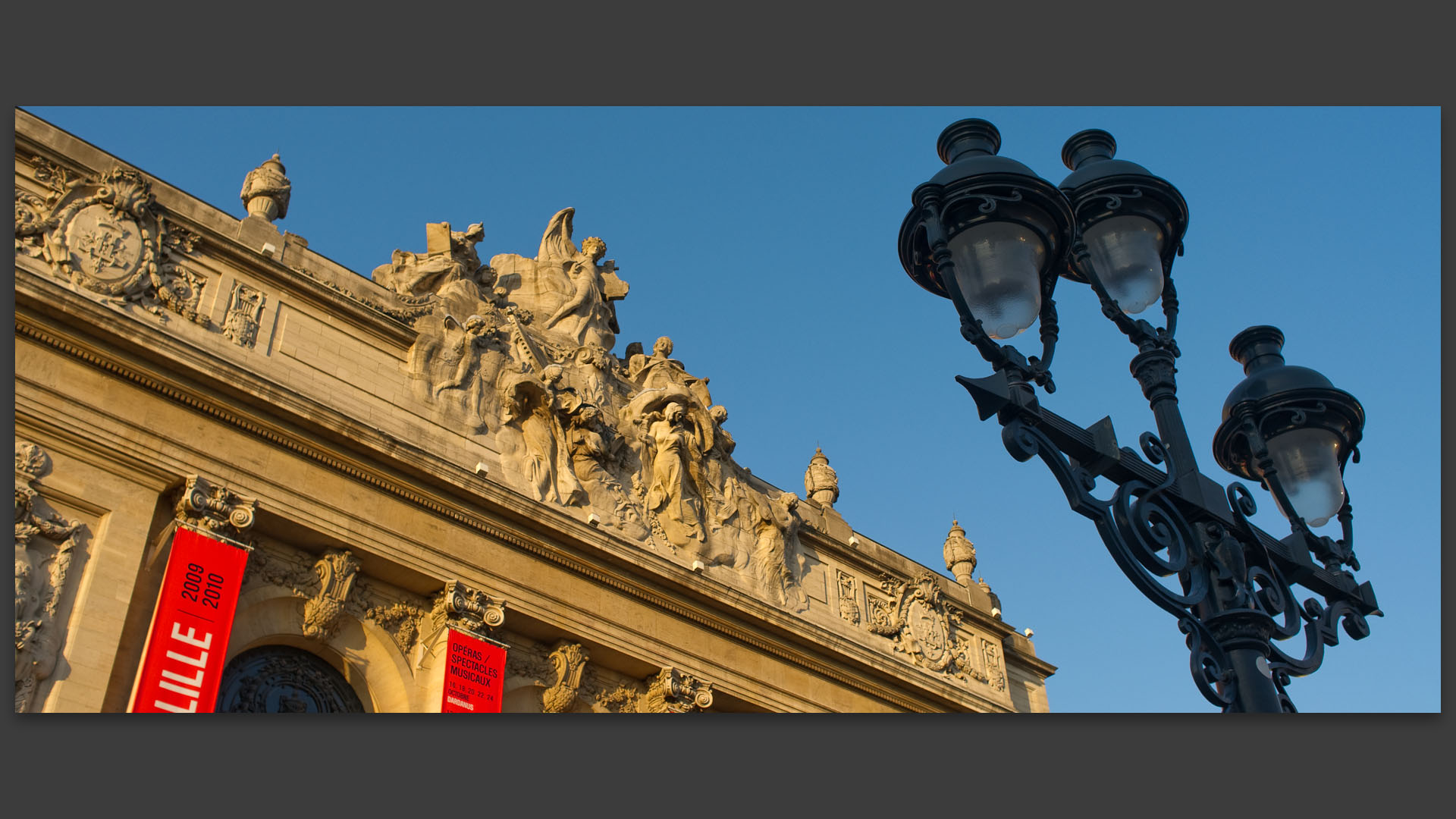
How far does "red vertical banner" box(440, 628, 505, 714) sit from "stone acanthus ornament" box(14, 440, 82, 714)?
364cm

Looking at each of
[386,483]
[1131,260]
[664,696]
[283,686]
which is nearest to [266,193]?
[386,483]

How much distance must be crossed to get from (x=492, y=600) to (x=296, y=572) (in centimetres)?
202

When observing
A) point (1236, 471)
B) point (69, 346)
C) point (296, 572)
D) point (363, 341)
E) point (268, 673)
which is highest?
point (363, 341)

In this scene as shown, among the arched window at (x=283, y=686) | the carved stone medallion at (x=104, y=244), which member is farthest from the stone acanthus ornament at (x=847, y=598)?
the carved stone medallion at (x=104, y=244)

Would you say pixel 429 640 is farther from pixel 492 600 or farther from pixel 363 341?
pixel 363 341


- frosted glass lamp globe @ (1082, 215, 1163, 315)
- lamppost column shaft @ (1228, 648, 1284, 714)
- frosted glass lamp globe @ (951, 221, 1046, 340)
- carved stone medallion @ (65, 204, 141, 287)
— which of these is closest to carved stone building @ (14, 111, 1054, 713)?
carved stone medallion @ (65, 204, 141, 287)

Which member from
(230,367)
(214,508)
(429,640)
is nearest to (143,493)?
(214,508)

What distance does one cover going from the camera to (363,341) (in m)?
15.0

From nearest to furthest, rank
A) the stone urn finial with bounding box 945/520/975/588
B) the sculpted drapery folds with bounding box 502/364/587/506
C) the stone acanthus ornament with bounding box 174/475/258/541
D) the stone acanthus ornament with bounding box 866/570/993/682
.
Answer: the stone acanthus ornament with bounding box 174/475/258/541
the sculpted drapery folds with bounding box 502/364/587/506
the stone acanthus ornament with bounding box 866/570/993/682
the stone urn finial with bounding box 945/520/975/588

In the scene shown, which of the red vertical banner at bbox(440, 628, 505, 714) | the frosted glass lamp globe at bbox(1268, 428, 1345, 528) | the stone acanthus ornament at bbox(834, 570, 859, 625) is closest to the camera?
the frosted glass lamp globe at bbox(1268, 428, 1345, 528)

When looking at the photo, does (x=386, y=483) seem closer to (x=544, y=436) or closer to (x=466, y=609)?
(x=466, y=609)

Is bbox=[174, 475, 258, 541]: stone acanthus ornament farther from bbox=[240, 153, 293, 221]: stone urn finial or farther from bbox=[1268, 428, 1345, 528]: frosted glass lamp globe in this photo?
bbox=[1268, 428, 1345, 528]: frosted glass lamp globe

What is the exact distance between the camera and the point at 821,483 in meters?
20.8

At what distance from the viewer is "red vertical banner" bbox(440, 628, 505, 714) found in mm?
13391
